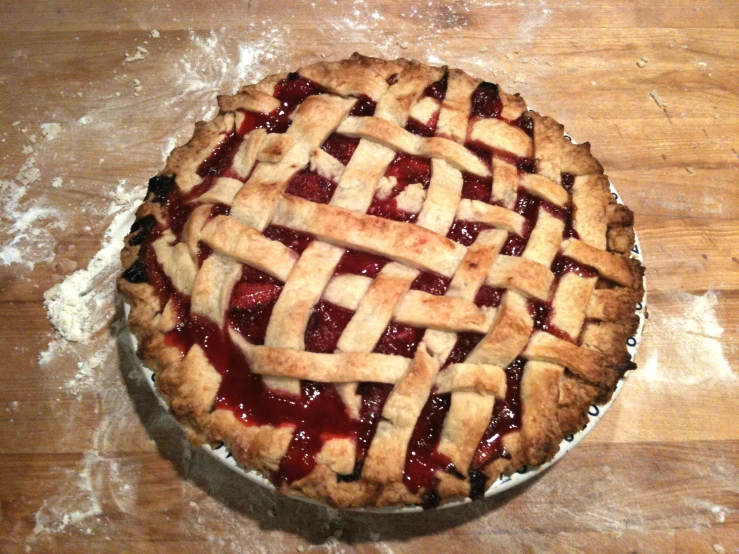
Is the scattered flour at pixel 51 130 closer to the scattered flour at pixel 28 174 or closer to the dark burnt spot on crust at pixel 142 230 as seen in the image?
the scattered flour at pixel 28 174

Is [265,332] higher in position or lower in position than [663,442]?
higher

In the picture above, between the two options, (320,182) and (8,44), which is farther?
(8,44)

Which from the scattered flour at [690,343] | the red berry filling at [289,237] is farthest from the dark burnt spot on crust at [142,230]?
the scattered flour at [690,343]

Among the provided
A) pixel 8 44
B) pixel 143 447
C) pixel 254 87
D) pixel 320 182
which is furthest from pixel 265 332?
pixel 8 44

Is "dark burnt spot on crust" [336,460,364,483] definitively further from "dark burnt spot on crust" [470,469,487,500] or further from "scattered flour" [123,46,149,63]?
"scattered flour" [123,46,149,63]

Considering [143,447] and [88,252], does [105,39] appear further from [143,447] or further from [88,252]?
[143,447]

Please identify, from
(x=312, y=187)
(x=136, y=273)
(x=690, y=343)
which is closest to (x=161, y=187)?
(x=136, y=273)

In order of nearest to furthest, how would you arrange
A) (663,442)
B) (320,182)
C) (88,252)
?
(320,182) → (663,442) → (88,252)

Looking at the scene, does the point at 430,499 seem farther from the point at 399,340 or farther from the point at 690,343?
the point at 690,343
